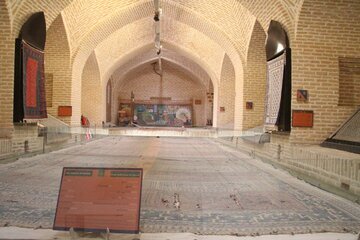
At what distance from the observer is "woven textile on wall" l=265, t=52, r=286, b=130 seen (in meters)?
6.18

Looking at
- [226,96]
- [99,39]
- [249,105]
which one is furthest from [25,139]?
[226,96]

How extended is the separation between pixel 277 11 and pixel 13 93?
4612mm

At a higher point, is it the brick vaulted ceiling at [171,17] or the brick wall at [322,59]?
the brick vaulted ceiling at [171,17]

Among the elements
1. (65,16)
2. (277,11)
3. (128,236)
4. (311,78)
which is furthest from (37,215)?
(65,16)

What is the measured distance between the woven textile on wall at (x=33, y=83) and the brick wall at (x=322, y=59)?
4393mm

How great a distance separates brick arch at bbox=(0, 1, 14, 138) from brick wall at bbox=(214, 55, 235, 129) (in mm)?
8947

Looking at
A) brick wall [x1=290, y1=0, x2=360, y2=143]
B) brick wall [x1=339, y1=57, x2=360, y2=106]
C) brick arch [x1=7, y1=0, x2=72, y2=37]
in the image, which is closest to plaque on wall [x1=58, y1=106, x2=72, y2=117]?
brick arch [x1=7, y1=0, x2=72, y2=37]

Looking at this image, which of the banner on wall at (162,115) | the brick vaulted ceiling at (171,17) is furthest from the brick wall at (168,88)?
the brick vaulted ceiling at (171,17)

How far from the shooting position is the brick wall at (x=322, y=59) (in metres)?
5.70

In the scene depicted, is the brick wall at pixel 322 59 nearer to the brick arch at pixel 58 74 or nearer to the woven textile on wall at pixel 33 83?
the woven textile on wall at pixel 33 83

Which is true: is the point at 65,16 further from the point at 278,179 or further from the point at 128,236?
the point at 128,236

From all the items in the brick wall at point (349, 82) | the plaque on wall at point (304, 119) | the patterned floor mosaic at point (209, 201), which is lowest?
the patterned floor mosaic at point (209, 201)

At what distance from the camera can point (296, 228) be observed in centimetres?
252

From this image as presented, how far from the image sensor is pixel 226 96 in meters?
14.1
